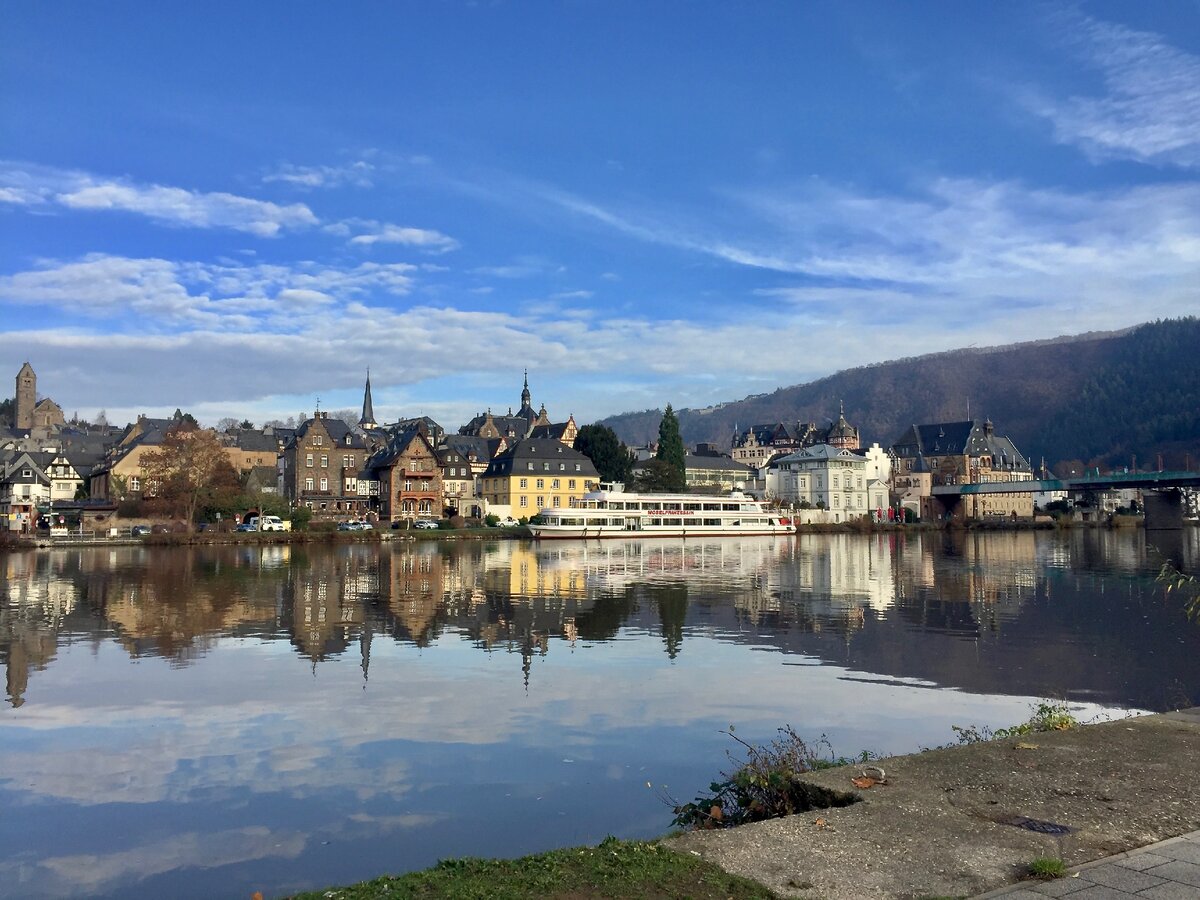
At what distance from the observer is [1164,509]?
374ft

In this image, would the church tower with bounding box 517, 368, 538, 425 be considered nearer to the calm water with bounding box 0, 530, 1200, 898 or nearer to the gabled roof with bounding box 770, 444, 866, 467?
the gabled roof with bounding box 770, 444, 866, 467

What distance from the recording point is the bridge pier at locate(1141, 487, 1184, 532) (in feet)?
371

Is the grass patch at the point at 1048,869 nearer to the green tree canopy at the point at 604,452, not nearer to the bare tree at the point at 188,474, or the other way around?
the bare tree at the point at 188,474

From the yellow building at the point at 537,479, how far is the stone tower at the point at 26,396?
106 metres

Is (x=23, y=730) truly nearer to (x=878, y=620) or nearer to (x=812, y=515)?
(x=878, y=620)

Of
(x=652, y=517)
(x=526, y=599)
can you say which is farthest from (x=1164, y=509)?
(x=526, y=599)

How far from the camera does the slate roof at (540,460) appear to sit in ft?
346

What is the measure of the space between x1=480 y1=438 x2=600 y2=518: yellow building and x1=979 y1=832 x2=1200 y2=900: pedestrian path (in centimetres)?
9676

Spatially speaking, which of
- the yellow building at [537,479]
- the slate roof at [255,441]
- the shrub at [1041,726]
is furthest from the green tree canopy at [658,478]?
the shrub at [1041,726]

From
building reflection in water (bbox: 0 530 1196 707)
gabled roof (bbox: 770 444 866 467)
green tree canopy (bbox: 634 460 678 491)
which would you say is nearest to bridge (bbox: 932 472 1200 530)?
gabled roof (bbox: 770 444 866 467)

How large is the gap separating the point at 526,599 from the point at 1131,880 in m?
28.2

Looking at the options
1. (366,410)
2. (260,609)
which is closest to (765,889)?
(260,609)

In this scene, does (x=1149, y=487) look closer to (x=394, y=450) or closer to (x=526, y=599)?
(x=394, y=450)

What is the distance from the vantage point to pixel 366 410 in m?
167
